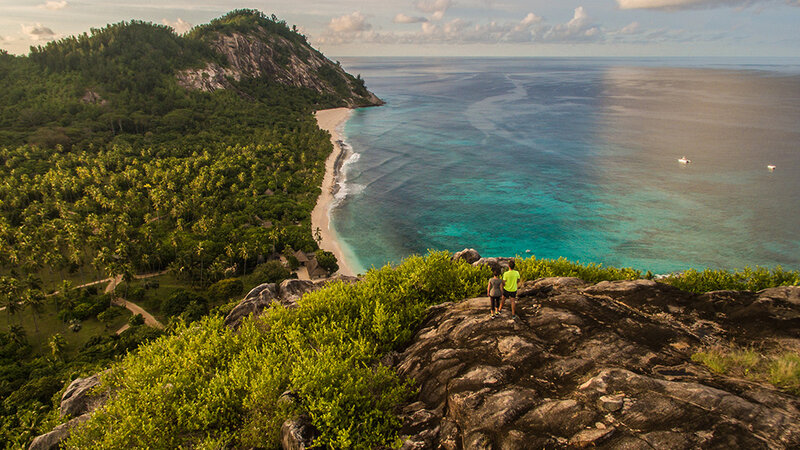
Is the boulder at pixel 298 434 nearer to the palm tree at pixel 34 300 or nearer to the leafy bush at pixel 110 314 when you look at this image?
the leafy bush at pixel 110 314

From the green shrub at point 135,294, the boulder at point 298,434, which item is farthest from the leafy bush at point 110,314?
the boulder at point 298,434

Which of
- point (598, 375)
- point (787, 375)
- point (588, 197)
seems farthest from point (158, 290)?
point (588, 197)

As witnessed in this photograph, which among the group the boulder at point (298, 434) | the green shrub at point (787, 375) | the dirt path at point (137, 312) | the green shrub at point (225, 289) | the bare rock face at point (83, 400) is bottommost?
the dirt path at point (137, 312)

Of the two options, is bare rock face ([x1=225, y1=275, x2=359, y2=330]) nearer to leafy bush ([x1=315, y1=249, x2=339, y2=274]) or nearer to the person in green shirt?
the person in green shirt

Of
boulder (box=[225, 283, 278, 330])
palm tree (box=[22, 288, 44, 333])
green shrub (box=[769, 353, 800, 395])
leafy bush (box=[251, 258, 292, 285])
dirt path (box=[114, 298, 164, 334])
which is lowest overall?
dirt path (box=[114, 298, 164, 334])

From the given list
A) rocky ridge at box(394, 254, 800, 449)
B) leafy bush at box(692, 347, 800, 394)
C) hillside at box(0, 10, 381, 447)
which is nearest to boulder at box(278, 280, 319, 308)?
rocky ridge at box(394, 254, 800, 449)

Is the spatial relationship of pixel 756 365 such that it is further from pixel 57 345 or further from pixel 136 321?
pixel 57 345

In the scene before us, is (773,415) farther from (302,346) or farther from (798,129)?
(798,129)
